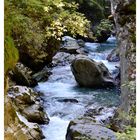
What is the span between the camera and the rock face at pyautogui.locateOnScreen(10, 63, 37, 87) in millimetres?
11169

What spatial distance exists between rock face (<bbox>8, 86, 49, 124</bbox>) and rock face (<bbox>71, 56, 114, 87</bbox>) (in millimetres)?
3954

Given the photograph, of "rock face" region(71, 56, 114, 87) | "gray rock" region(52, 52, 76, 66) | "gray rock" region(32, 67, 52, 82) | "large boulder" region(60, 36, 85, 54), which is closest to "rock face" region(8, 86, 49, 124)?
"rock face" region(71, 56, 114, 87)

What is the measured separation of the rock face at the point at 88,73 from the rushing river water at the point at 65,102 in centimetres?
35

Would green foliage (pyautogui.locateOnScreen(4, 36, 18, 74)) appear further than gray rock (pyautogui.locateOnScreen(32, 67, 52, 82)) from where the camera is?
No

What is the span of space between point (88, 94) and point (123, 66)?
5842mm

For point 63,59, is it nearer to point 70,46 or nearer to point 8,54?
point 70,46

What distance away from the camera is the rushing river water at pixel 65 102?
8570 mm

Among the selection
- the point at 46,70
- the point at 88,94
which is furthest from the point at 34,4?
the point at 46,70

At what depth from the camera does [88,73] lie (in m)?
12.4

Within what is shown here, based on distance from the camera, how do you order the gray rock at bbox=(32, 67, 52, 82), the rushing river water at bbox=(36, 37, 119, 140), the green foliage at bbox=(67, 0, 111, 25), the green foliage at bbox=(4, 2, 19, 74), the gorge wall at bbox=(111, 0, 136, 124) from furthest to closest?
1. the green foliage at bbox=(67, 0, 111, 25)
2. the gray rock at bbox=(32, 67, 52, 82)
3. the rushing river water at bbox=(36, 37, 119, 140)
4. the gorge wall at bbox=(111, 0, 136, 124)
5. the green foliage at bbox=(4, 2, 19, 74)

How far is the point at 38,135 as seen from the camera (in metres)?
7.22

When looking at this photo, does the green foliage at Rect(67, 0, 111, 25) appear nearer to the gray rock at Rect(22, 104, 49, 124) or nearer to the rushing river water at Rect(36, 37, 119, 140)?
the rushing river water at Rect(36, 37, 119, 140)

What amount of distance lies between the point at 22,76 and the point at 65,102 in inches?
69.6

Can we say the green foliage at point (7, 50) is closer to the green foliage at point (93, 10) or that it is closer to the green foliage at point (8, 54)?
the green foliage at point (8, 54)
